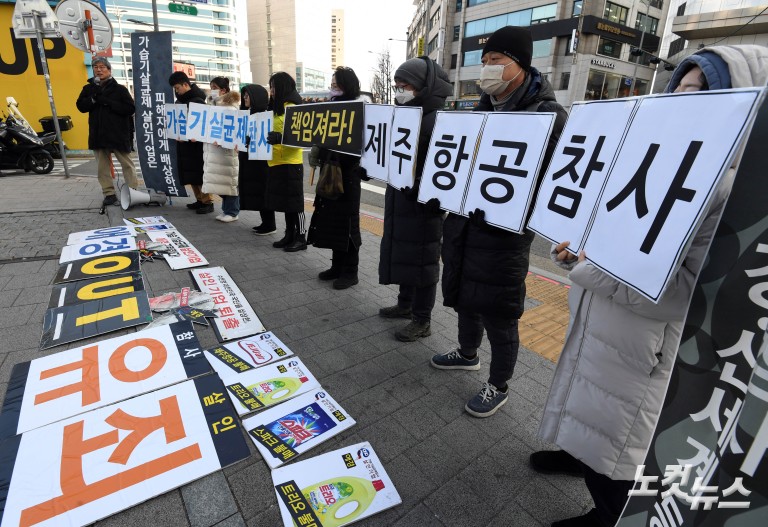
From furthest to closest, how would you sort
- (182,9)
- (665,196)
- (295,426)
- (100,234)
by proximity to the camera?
(182,9) → (100,234) → (295,426) → (665,196)

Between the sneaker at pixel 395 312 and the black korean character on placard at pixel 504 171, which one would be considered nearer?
the black korean character on placard at pixel 504 171

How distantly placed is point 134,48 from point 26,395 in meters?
6.23

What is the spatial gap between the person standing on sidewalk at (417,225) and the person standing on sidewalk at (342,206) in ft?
2.85

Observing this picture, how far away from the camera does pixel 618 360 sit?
154 cm

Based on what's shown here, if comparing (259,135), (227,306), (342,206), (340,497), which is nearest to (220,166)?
(259,135)

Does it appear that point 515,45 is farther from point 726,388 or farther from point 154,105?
point 154,105

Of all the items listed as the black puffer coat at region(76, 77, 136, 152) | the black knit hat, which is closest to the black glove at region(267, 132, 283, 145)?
the black knit hat

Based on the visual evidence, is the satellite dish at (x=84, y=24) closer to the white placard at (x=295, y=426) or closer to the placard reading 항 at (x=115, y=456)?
the placard reading 항 at (x=115, y=456)

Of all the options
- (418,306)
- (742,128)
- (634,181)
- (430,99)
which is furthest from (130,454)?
(430,99)

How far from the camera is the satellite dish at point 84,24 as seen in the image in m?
7.14

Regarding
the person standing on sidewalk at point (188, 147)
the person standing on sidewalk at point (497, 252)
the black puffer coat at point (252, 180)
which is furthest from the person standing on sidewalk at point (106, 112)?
the person standing on sidewalk at point (497, 252)

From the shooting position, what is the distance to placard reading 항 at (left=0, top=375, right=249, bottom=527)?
1785 millimetres

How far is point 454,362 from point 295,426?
4.25 ft

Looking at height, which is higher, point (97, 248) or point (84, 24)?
point (84, 24)
